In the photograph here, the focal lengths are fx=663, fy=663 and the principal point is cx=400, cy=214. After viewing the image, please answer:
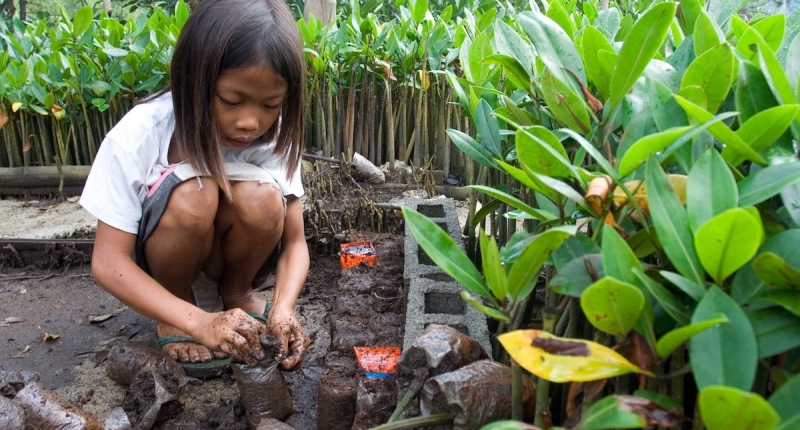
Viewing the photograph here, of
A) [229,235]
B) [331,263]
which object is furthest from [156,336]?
→ [331,263]

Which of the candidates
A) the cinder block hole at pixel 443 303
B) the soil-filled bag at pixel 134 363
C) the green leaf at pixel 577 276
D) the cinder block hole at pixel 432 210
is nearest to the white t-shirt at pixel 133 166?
the soil-filled bag at pixel 134 363

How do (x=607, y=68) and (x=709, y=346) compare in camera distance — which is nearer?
(x=709, y=346)

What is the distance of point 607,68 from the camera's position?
109 cm

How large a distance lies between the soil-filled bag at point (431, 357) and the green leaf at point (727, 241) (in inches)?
23.7

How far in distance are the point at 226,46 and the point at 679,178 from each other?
51.9 inches

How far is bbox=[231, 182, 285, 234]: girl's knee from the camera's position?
7.05 feet

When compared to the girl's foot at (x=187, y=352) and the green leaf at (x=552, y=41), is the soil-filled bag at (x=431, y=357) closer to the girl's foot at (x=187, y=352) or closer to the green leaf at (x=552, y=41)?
the green leaf at (x=552, y=41)

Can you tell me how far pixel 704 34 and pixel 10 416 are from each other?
5.34ft

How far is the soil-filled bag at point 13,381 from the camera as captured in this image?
5.70 ft

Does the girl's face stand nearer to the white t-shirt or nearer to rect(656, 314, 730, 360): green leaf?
the white t-shirt

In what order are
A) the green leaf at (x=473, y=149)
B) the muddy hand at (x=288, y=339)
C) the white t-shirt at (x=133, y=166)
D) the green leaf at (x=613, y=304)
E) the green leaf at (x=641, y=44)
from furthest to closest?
1. the white t-shirt at (x=133, y=166)
2. the muddy hand at (x=288, y=339)
3. the green leaf at (x=473, y=149)
4. the green leaf at (x=641, y=44)
5. the green leaf at (x=613, y=304)

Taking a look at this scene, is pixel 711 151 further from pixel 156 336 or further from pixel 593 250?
pixel 156 336

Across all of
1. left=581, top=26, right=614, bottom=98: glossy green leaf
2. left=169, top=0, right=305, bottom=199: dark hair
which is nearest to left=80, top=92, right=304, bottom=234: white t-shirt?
left=169, top=0, right=305, bottom=199: dark hair

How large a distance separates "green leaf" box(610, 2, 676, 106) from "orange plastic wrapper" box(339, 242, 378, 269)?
157 cm
